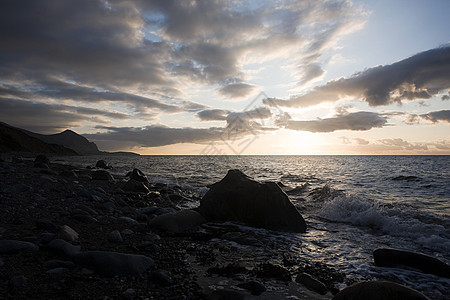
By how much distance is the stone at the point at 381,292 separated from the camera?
11.3 ft

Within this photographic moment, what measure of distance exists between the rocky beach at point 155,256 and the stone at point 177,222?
0.03 m

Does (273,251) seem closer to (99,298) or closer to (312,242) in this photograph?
(312,242)

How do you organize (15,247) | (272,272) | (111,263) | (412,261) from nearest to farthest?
(111,263), (15,247), (272,272), (412,261)

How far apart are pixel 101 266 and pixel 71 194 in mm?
7498

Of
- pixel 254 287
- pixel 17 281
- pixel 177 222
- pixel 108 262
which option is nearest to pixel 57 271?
pixel 17 281

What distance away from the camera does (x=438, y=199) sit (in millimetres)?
14320

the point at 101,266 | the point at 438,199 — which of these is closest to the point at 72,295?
the point at 101,266

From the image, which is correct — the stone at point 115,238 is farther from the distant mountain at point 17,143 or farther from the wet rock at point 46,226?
the distant mountain at point 17,143

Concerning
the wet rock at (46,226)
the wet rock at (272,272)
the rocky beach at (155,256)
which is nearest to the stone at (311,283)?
the rocky beach at (155,256)

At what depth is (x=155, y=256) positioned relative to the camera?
17.4ft

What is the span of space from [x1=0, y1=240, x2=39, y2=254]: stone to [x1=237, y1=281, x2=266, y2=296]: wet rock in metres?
3.93

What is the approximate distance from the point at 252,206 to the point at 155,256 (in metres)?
4.57

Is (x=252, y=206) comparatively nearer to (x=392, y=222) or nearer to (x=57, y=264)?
(x=392, y=222)

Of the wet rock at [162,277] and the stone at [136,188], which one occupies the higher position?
the wet rock at [162,277]
